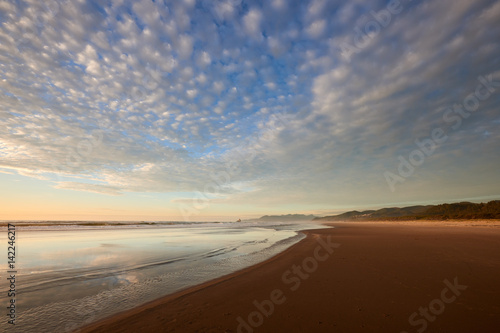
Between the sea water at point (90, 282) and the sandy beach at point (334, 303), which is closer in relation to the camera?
the sandy beach at point (334, 303)

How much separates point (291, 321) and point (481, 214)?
7120cm

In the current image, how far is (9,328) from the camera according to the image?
4508 mm

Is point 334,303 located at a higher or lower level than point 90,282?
lower

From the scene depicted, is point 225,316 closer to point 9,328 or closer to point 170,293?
point 170,293

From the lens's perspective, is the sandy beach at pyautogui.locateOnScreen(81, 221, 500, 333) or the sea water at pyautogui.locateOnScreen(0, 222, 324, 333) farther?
the sea water at pyautogui.locateOnScreen(0, 222, 324, 333)

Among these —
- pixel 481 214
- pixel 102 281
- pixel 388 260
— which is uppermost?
pixel 102 281

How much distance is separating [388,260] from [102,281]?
12.6 m

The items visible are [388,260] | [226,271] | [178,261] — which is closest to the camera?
[226,271]

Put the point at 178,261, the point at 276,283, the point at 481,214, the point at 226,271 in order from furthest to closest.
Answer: the point at 481,214 < the point at 178,261 < the point at 226,271 < the point at 276,283

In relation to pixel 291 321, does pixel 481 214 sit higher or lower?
lower

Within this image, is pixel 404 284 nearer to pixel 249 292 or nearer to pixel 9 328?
pixel 249 292

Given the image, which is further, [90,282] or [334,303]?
[90,282]

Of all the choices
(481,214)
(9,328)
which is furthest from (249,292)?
→ (481,214)

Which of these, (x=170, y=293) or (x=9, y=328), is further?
(x=170, y=293)
